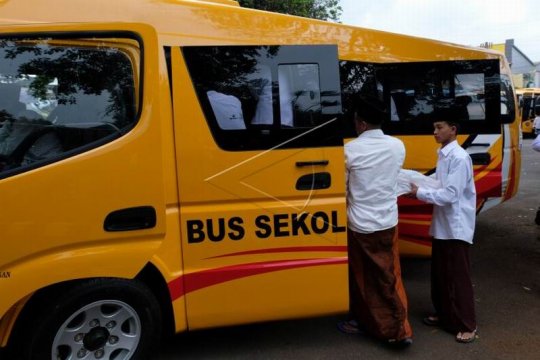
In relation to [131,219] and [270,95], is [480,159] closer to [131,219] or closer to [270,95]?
[270,95]

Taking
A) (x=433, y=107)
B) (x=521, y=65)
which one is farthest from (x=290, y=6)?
(x=521, y=65)

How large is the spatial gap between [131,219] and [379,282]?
68.4 inches

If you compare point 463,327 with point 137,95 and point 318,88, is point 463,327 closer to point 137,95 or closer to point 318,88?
point 318,88

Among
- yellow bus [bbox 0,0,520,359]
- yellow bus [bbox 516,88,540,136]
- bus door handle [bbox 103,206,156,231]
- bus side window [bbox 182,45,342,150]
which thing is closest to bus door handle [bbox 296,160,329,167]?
yellow bus [bbox 0,0,520,359]

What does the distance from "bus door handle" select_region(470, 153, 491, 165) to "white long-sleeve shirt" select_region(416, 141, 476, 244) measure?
48.5 inches

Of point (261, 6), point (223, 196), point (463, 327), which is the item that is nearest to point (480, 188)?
point (463, 327)

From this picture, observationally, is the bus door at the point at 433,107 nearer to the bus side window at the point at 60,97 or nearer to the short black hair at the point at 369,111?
the short black hair at the point at 369,111

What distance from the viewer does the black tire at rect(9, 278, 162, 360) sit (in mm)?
2678

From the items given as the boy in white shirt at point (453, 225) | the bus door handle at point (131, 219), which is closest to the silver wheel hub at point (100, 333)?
the bus door handle at point (131, 219)

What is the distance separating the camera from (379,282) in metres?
3.39

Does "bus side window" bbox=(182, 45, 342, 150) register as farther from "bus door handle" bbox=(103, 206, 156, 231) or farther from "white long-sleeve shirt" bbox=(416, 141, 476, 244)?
"white long-sleeve shirt" bbox=(416, 141, 476, 244)

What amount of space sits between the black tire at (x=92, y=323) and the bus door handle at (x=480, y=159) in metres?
3.23

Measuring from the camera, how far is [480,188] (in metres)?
4.66

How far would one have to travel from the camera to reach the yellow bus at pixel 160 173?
2.59m
